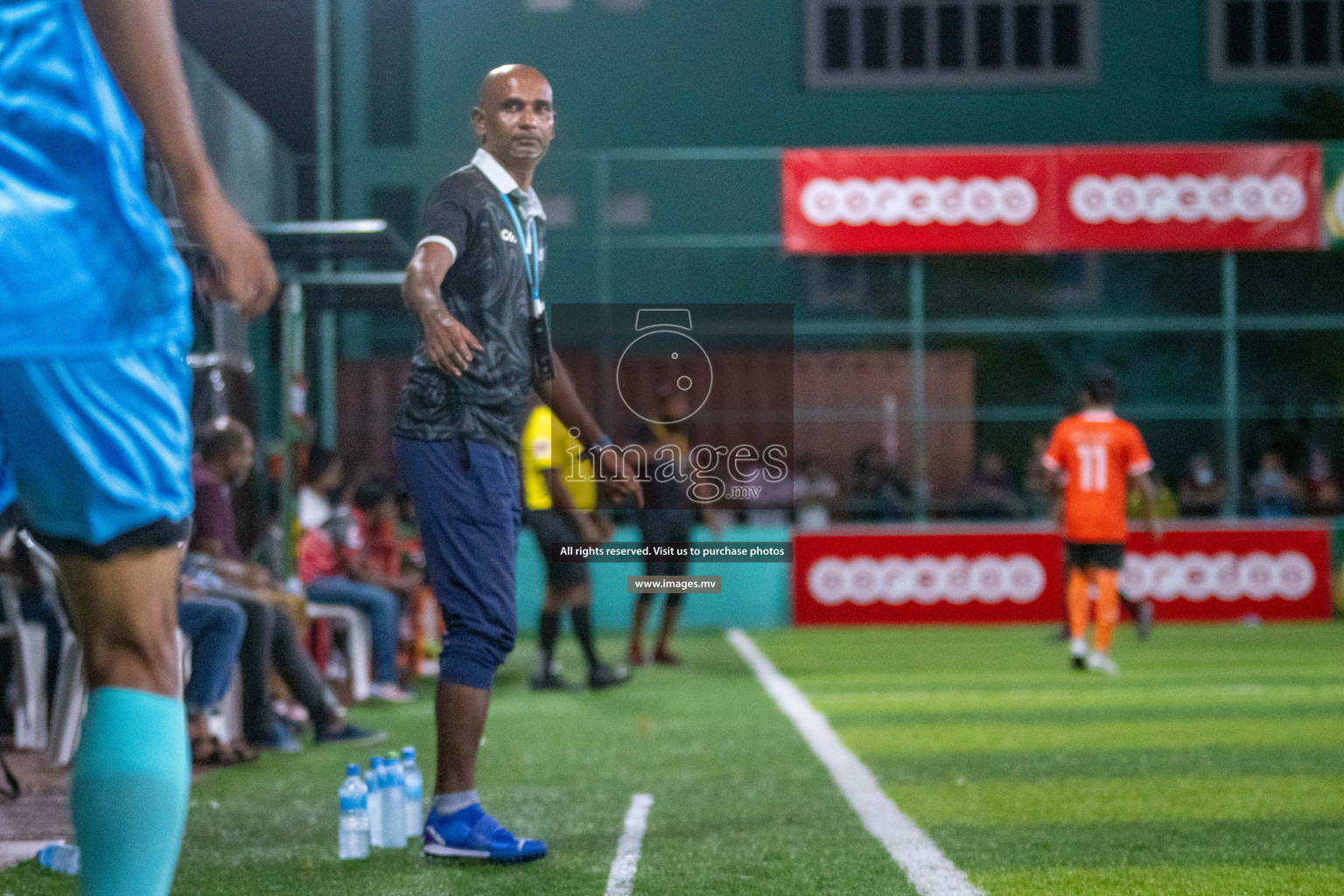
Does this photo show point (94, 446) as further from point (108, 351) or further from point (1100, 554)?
point (1100, 554)

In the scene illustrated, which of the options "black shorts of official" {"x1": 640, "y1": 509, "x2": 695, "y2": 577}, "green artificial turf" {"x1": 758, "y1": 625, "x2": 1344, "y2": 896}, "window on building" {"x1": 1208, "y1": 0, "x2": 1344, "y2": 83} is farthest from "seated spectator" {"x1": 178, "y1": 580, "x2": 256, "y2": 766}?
"window on building" {"x1": 1208, "y1": 0, "x2": 1344, "y2": 83}

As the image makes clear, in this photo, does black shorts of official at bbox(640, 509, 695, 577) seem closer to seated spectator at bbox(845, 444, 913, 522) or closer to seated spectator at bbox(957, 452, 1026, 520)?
seated spectator at bbox(845, 444, 913, 522)

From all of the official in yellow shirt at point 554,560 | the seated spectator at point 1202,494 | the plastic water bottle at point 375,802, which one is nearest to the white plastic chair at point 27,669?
the official in yellow shirt at point 554,560

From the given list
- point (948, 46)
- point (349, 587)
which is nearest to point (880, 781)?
point (349, 587)

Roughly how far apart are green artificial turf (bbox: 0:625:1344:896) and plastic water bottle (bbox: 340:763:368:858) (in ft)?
0.28

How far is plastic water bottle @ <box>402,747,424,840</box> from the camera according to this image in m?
4.81

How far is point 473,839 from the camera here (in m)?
4.40

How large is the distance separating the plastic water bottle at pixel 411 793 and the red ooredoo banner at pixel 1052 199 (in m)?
12.6

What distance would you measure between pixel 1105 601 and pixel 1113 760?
4345mm

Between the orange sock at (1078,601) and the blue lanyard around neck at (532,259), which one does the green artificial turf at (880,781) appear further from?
the blue lanyard around neck at (532,259)

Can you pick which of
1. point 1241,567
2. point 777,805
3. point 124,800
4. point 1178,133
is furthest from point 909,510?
point 124,800

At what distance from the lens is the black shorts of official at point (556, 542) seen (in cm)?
927

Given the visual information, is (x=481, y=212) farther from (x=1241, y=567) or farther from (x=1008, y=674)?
(x=1241, y=567)

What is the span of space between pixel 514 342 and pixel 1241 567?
13.8 m
